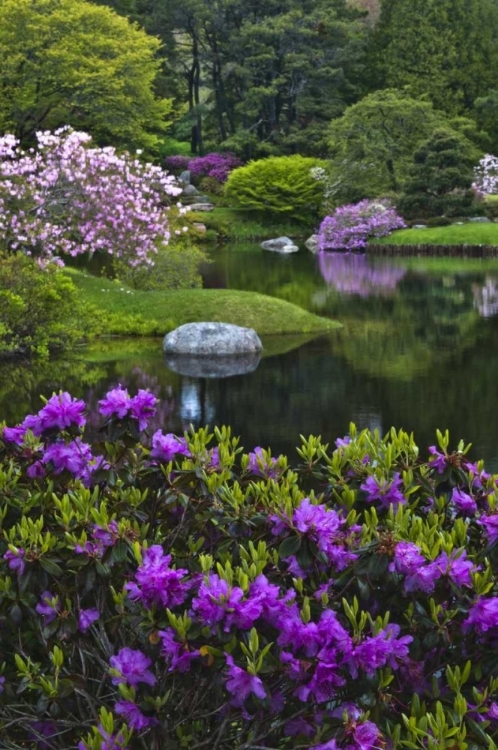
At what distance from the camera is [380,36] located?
61969 mm

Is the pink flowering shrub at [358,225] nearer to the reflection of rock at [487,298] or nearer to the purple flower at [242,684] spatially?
the reflection of rock at [487,298]

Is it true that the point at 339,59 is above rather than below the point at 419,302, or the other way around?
above

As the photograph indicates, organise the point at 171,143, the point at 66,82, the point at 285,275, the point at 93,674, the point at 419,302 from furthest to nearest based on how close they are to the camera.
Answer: the point at 171,143
the point at 66,82
the point at 285,275
the point at 419,302
the point at 93,674

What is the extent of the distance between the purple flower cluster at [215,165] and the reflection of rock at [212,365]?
42971mm

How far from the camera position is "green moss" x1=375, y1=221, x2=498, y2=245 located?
39.0 metres

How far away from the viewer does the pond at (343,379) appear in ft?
35.6

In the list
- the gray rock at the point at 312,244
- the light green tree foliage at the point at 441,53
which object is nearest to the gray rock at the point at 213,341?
the gray rock at the point at 312,244

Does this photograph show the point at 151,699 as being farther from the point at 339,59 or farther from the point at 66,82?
the point at 339,59

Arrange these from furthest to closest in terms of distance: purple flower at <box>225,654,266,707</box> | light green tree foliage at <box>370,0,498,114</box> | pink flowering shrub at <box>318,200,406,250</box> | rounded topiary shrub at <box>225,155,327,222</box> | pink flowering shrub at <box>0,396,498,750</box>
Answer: light green tree foliage at <box>370,0,498,114</box> → rounded topiary shrub at <box>225,155,327,222</box> → pink flowering shrub at <box>318,200,406,250</box> → pink flowering shrub at <box>0,396,498,750</box> → purple flower at <box>225,654,266,707</box>

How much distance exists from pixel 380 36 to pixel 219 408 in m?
55.4

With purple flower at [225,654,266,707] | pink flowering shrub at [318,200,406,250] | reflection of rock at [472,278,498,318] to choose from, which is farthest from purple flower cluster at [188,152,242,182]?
purple flower at [225,654,266,707]

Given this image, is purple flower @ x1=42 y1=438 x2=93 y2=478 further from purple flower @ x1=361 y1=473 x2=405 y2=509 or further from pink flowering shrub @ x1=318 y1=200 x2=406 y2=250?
pink flowering shrub @ x1=318 y1=200 x2=406 y2=250

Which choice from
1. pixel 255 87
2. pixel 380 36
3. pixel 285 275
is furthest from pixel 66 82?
pixel 380 36

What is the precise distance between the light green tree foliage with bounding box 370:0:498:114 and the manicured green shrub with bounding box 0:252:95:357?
4467 centimetres
